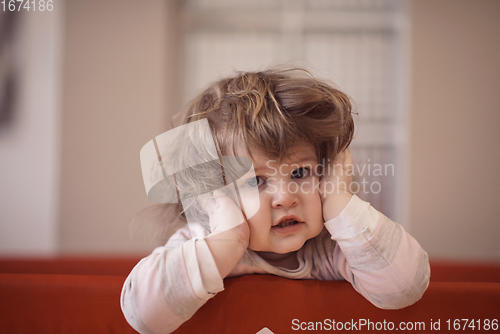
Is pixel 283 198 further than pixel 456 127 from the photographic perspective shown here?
No

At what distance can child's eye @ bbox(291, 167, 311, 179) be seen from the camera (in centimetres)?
34

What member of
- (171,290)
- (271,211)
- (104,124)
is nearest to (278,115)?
(271,211)

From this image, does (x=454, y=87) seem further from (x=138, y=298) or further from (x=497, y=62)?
(x=138, y=298)

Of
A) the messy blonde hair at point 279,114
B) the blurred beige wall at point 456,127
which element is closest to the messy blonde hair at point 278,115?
the messy blonde hair at point 279,114

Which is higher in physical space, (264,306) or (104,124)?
(104,124)

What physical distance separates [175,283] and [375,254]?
0.67 ft

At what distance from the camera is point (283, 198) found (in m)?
0.32

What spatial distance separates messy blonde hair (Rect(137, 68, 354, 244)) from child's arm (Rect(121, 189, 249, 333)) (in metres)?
0.10

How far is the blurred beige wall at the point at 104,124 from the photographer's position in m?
0.48

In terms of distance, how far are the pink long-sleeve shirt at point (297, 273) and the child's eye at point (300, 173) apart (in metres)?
0.06

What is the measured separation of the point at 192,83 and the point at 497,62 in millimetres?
769

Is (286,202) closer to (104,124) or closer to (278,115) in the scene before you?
(278,115)

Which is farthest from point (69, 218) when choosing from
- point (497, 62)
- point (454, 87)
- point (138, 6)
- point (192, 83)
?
point (497, 62)

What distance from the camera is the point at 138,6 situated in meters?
0.65
